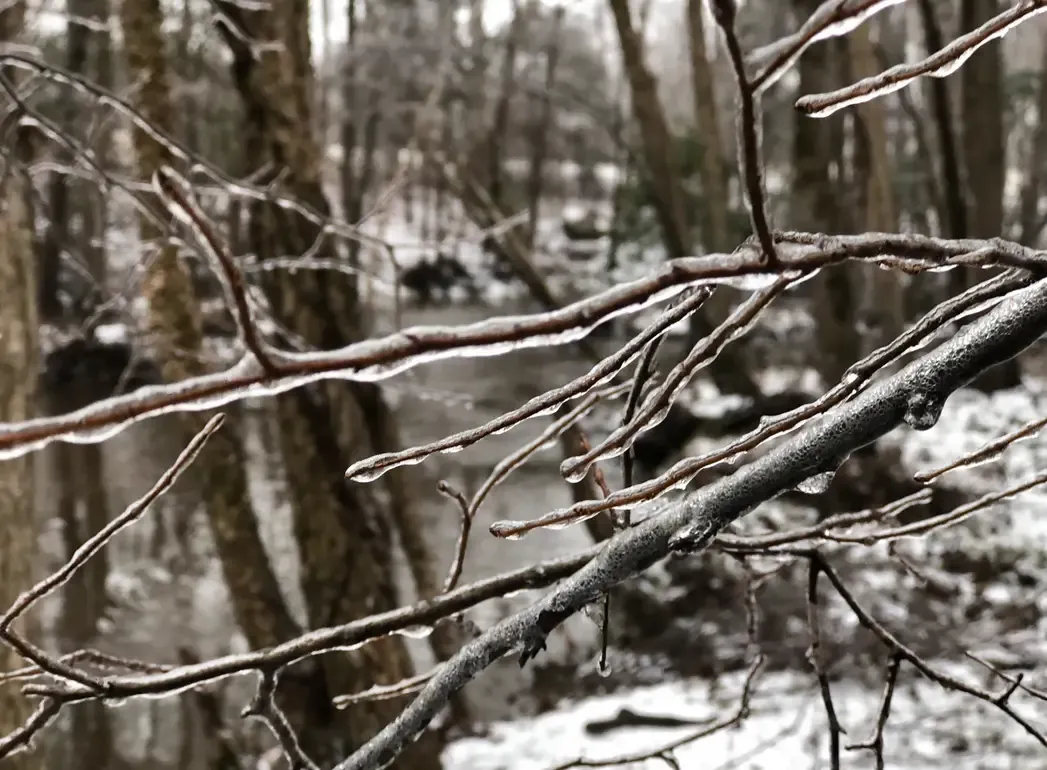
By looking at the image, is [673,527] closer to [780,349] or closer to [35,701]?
[35,701]

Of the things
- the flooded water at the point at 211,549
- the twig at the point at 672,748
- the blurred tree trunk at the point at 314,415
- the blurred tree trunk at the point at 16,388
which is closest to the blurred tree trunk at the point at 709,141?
the flooded water at the point at 211,549

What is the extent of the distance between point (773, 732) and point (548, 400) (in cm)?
435

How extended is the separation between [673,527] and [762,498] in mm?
105

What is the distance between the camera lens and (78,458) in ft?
34.6

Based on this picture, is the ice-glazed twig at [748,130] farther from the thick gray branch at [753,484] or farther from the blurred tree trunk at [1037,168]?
the blurred tree trunk at [1037,168]

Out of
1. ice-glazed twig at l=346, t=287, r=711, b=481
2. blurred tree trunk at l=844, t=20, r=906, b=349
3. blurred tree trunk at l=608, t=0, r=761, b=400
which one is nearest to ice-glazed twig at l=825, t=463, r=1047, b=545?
ice-glazed twig at l=346, t=287, r=711, b=481

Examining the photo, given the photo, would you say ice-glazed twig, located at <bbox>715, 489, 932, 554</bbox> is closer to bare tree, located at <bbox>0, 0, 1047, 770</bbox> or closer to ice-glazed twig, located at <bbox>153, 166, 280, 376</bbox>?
bare tree, located at <bbox>0, 0, 1047, 770</bbox>

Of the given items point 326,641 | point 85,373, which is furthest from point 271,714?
point 85,373

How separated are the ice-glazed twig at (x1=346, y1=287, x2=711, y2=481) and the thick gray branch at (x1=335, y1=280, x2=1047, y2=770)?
199 millimetres

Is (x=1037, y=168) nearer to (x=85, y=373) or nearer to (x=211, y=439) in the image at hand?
(x=211, y=439)

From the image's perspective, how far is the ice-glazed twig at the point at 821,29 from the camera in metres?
0.56

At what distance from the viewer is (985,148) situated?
951cm

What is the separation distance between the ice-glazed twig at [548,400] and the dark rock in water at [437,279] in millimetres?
20379

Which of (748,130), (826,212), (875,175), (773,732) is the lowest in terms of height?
(773,732)
